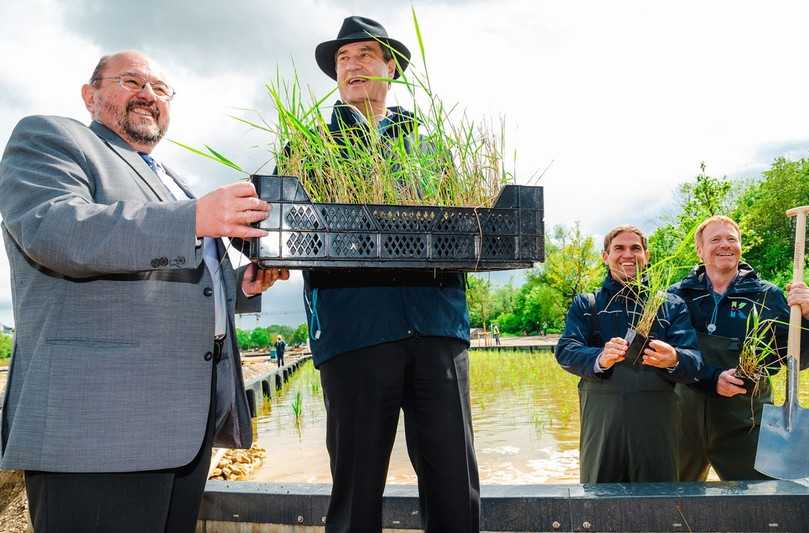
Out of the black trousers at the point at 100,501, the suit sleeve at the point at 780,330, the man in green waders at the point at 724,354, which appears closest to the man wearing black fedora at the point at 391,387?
the black trousers at the point at 100,501

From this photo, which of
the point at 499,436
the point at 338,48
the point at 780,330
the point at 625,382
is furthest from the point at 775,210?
the point at 338,48

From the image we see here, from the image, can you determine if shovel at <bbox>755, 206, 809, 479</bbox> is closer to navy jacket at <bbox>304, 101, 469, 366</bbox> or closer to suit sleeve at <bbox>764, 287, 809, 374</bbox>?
suit sleeve at <bbox>764, 287, 809, 374</bbox>

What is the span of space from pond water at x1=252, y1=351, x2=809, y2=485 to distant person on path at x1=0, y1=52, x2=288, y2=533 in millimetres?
3587

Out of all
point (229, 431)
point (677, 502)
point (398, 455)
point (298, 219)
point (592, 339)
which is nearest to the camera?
point (298, 219)

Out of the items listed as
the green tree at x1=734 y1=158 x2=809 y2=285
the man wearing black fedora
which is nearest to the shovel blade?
the man wearing black fedora

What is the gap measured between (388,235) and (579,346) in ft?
5.49

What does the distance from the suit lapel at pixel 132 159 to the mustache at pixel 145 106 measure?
Answer: 9 cm

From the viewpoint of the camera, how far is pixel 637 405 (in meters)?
2.78

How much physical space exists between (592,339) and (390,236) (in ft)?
5.95

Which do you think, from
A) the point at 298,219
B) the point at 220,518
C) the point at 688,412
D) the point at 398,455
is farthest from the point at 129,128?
the point at 398,455

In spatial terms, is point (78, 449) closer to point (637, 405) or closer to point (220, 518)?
point (220, 518)

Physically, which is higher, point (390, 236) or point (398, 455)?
point (390, 236)

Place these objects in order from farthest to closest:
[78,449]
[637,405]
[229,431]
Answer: [637,405], [229,431], [78,449]

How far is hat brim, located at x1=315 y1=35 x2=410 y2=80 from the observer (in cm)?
200
